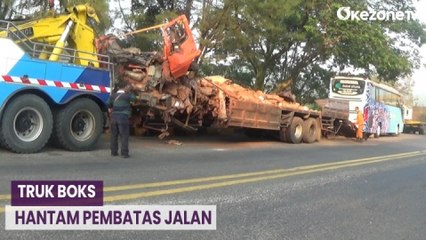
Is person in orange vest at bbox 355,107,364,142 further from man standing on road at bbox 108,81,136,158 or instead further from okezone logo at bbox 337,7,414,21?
man standing on road at bbox 108,81,136,158

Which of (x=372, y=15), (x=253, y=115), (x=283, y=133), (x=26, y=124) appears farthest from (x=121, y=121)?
(x=372, y=15)

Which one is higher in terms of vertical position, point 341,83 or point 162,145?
point 341,83

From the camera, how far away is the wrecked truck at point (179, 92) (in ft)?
42.7

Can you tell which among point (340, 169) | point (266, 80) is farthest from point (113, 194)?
point (266, 80)

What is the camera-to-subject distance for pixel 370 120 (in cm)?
2662

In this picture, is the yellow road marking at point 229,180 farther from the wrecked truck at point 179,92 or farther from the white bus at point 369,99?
the white bus at point 369,99

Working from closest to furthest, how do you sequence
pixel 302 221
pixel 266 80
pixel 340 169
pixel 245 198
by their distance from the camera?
pixel 302 221
pixel 245 198
pixel 340 169
pixel 266 80

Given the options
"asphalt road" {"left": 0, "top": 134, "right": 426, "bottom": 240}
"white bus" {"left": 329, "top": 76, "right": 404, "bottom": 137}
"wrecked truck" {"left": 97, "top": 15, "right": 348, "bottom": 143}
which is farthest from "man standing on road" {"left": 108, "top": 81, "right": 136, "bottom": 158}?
"white bus" {"left": 329, "top": 76, "right": 404, "bottom": 137}

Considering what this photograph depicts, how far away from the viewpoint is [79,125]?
1094 centimetres

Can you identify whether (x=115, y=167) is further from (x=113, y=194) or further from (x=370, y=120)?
(x=370, y=120)

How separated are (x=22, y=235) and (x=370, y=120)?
78.8ft

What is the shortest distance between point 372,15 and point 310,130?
10693 mm

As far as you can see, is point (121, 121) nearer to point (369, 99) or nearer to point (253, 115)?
point (253, 115)

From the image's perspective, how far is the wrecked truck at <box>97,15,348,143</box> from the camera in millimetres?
13016
